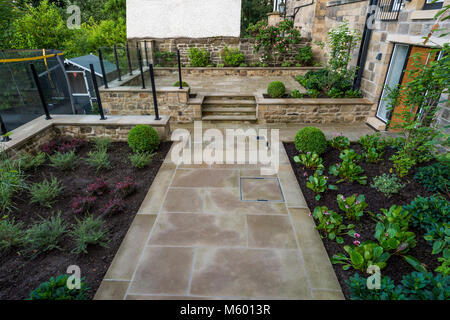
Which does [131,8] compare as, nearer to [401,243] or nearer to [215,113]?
[215,113]

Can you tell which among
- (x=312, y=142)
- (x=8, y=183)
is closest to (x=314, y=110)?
(x=312, y=142)

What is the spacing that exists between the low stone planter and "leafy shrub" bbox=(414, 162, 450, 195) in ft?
9.87

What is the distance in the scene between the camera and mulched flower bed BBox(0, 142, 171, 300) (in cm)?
285

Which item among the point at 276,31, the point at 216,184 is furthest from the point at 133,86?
the point at 276,31

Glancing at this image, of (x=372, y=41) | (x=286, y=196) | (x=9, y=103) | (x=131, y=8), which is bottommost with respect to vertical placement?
(x=286, y=196)

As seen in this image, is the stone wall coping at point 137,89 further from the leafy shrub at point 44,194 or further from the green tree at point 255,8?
the green tree at point 255,8

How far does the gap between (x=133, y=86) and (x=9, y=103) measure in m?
3.31

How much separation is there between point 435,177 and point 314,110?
3.47 m

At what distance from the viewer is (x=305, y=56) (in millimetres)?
11016

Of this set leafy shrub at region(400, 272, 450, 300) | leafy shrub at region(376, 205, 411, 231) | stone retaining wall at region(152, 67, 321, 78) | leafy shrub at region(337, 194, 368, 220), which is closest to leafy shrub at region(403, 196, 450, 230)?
leafy shrub at region(376, 205, 411, 231)

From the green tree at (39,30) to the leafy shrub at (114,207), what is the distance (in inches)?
441

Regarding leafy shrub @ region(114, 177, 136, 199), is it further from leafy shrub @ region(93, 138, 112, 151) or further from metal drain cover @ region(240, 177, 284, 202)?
metal drain cover @ region(240, 177, 284, 202)

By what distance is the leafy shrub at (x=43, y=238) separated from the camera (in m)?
3.16
